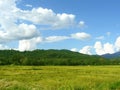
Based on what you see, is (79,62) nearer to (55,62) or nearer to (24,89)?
(55,62)

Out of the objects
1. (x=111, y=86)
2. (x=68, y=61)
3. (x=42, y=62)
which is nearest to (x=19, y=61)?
(x=42, y=62)

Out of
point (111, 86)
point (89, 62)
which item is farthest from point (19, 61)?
point (111, 86)

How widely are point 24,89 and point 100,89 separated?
4.27 metres

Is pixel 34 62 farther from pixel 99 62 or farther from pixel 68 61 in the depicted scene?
pixel 99 62

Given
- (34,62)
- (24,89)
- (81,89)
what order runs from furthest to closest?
(34,62) < (81,89) < (24,89)

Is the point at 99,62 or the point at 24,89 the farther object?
the point at 99,62

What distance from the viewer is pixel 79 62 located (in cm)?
17125

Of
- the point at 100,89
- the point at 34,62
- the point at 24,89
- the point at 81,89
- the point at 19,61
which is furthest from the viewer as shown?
the point at 19,61

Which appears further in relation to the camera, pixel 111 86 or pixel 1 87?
pixel 111 86

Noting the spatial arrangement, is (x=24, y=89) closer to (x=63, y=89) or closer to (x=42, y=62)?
(x=63, y=89)

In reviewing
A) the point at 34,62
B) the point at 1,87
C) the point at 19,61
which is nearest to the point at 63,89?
the point at 1,87

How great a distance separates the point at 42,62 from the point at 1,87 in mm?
141688

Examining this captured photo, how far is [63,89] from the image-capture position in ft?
58.1

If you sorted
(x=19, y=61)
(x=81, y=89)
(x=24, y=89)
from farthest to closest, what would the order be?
1. (x=19, y=61)
2. (x=81, y=89)
3. (x=24, y=89)
